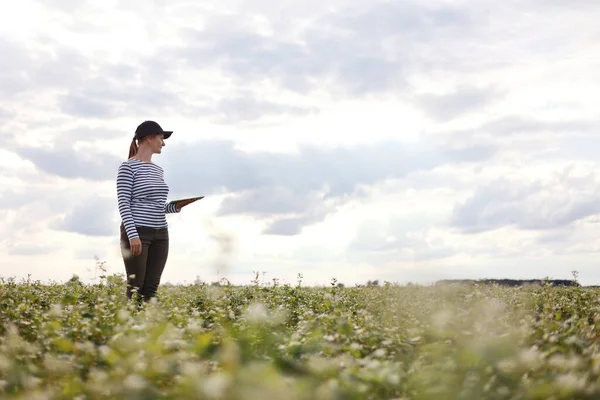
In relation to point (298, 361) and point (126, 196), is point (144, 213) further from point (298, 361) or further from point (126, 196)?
point (298, 361)

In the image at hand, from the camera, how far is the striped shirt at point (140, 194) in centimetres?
827

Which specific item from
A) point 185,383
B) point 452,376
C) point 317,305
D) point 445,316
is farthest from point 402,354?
point 317,305

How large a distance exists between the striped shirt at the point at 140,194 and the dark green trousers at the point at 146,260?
0.42 ft

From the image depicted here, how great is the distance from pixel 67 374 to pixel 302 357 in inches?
62.3

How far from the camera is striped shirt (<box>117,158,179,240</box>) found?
8.27 meters

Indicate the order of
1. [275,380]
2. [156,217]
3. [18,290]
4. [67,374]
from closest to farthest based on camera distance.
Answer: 1. [275,380]
2. [67,374]
3. [156,217]
4. [18,290]

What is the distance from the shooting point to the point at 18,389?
4168mm

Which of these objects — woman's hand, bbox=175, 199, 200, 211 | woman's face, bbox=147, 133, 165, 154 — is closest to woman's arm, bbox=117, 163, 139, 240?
woman's face, bbox=147, 133, 165, 154

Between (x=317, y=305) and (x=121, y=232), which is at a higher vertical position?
(x=121, y=232)

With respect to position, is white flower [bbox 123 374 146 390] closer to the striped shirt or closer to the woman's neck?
the striped shirt

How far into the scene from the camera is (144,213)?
328 inches

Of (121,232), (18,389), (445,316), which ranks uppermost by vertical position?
(121,232)

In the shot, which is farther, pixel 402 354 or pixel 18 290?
pixel 18 290

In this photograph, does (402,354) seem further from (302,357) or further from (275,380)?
(275,380)
